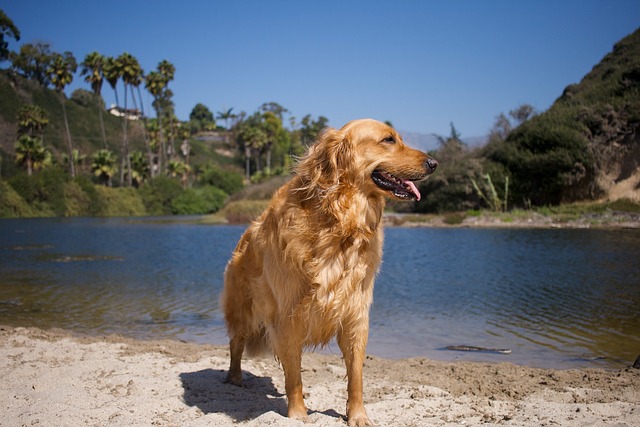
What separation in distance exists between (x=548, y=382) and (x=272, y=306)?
10.1 ft

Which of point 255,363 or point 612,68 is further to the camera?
point 612,68

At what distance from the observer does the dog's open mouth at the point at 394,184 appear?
167 inches

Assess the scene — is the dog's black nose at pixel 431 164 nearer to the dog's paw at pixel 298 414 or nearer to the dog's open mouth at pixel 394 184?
the dog's open mouth at pixel 394 184

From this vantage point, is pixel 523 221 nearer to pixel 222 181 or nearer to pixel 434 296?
pixel 434 296

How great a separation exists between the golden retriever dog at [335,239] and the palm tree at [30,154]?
228ft

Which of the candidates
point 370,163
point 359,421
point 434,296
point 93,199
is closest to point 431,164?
point 370,163

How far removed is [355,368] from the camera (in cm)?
440

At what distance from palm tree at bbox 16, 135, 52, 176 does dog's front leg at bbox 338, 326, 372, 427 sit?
69.9m

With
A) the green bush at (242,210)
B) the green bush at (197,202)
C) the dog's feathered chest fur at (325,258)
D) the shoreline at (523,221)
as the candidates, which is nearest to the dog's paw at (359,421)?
the dog's feathered chest fur at (325,258)

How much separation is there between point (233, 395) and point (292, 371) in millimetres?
1123

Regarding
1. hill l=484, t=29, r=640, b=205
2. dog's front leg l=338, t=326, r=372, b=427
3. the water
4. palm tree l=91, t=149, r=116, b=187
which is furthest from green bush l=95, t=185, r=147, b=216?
dog's front leg l=338, t=326, r=372, b=427

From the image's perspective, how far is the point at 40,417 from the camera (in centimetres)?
430

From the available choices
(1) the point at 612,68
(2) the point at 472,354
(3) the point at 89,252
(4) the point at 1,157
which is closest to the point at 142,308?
(2) the point at 472,354

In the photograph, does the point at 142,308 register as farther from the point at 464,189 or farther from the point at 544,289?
the point at 464,189
